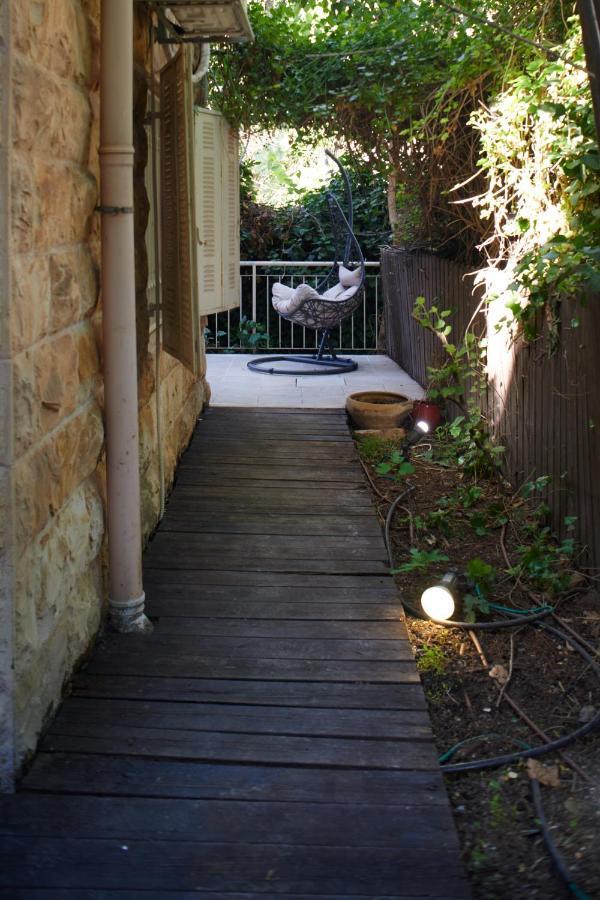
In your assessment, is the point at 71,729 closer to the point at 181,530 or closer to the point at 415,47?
the point at 181,530

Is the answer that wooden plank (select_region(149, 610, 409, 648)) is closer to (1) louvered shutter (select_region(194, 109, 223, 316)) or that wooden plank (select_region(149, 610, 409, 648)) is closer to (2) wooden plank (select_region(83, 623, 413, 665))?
(2) wooden plank (select_region(83, 623, 413, 665))


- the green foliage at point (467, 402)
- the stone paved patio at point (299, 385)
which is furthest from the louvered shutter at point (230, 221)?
the green foliage at point (467, 402)

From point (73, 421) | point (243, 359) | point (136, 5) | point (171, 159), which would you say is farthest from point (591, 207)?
point (243, 359)

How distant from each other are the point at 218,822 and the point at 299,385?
539cm

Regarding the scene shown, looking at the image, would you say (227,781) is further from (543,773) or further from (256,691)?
(543,773)

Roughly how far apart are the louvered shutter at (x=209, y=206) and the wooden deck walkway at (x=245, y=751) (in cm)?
172

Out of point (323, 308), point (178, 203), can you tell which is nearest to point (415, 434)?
point (323, 308)

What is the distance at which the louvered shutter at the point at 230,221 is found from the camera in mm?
5789

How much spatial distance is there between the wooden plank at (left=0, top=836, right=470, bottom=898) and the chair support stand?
5.96 meters

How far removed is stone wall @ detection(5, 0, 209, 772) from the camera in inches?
89.0

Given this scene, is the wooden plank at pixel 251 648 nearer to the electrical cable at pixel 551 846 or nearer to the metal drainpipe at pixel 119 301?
the metal drainpipe at pixel 119 301

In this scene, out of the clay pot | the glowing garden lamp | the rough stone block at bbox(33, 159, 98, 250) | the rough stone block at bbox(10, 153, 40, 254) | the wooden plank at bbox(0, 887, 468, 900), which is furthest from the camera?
the clay pot

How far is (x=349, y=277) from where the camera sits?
26.9 feet

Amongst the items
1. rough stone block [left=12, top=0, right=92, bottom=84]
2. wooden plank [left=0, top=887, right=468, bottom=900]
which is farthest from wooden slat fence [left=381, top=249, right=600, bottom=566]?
wooden plank [left=0, top=887, right=468, bottom=900]
